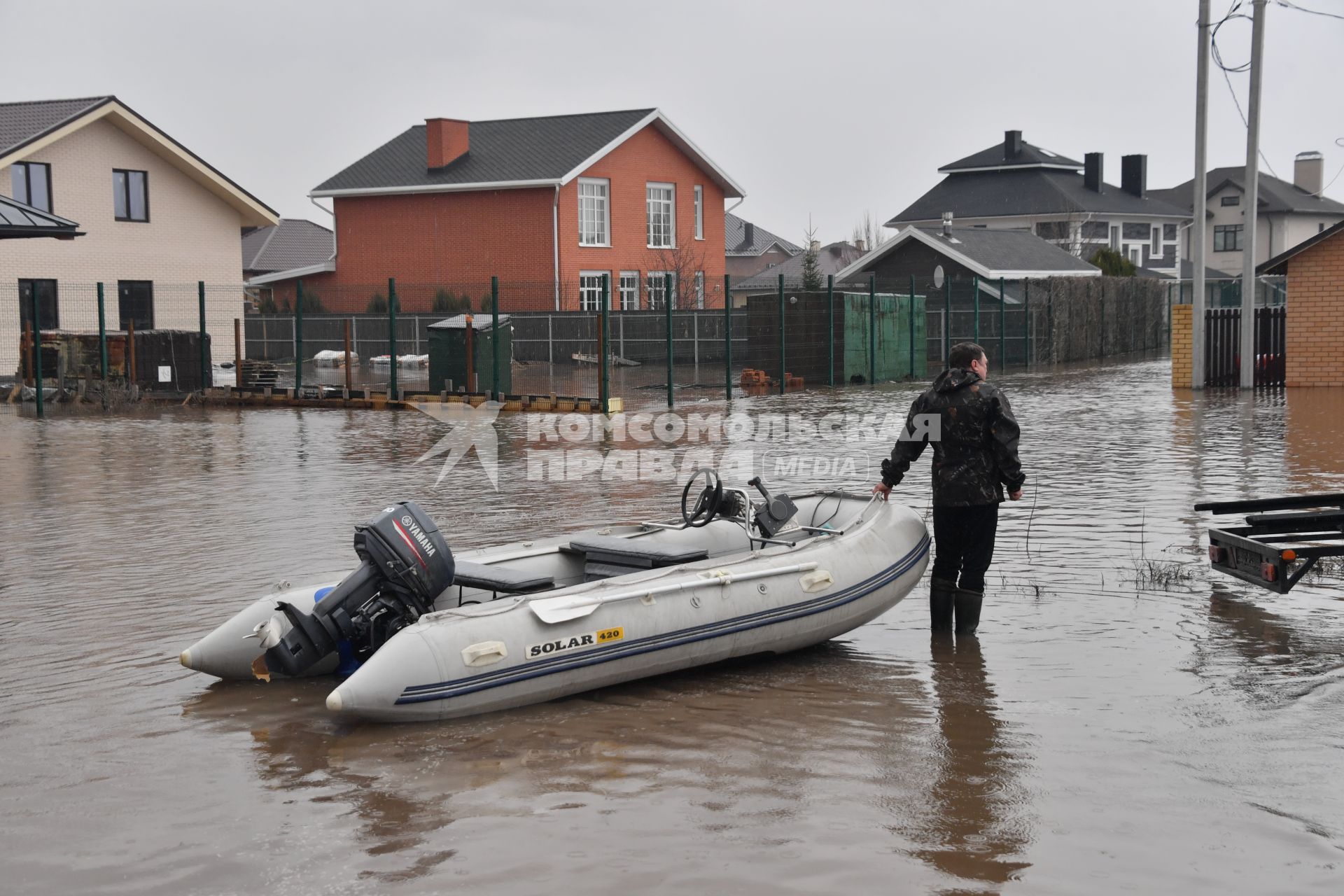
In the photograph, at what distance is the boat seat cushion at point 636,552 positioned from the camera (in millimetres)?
7414

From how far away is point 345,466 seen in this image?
617 inches

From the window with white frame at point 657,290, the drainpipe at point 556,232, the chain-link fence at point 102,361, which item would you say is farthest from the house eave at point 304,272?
the chain-link fence at point 102,361

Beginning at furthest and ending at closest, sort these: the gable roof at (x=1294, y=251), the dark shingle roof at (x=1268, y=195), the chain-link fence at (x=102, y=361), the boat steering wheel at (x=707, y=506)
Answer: the dark shingle roof at (x=1268, y=195) → the gable roof at (x=1294, y=251) → the chain-link fence at (x=102, y=361) → the boat steering wheel at (x=707, y=506)

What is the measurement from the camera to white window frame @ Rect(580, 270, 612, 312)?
138 feet

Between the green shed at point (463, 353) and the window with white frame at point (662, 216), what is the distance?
73.2 ft

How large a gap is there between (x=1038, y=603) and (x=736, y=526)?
6.27 ft

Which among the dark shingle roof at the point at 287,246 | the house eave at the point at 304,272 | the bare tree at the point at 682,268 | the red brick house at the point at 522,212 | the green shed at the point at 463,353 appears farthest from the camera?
the dark shingle roof at the point at 287,246

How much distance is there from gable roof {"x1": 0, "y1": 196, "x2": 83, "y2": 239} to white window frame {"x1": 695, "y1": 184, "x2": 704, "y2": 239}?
29.4 meters

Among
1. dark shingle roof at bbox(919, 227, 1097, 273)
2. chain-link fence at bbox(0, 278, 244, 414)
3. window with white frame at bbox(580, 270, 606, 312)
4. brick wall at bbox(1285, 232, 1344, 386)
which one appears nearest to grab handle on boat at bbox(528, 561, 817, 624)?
chain-link fence at bbox(0, 278, 244, 414)

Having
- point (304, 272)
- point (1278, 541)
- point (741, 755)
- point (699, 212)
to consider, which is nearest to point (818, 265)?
point (699, 212)

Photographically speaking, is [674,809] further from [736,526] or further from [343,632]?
[736,526]

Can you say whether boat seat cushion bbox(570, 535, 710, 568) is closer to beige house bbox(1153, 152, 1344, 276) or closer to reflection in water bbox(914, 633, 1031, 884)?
reflection in water bbox(914, 633, 1031, 884)

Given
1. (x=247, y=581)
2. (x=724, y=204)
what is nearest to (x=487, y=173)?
(x=724, y=204)

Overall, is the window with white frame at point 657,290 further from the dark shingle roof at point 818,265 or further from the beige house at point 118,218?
the dark shingle roof at point 818,265
